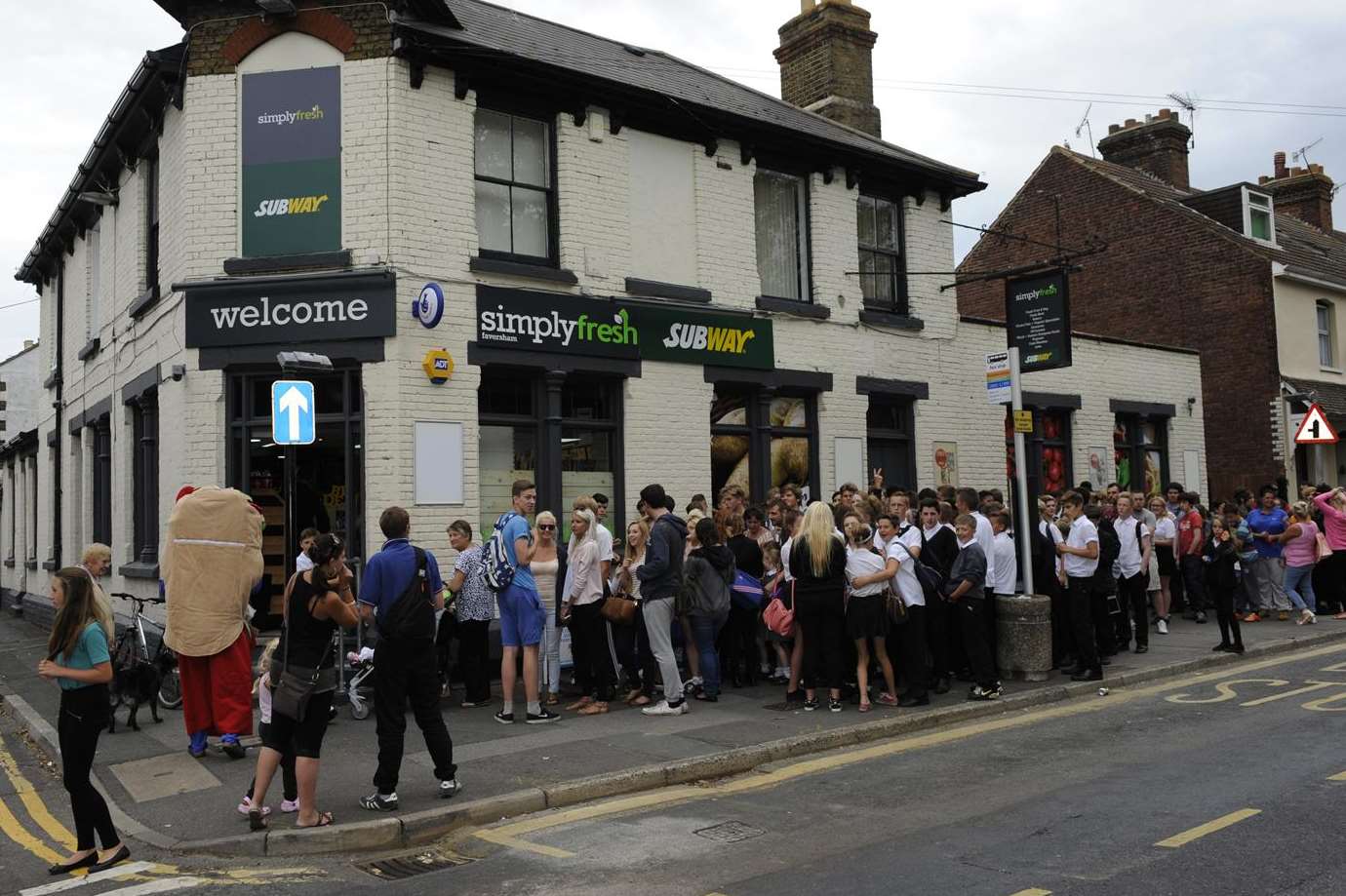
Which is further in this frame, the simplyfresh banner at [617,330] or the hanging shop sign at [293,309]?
the simplyfresh banner at [617,330]

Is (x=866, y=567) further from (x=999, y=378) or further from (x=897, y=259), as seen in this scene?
(x=897, y=259)

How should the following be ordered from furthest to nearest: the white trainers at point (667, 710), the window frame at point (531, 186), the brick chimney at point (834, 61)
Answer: the brick chimney at point (834, 61)
the window frame at point (531, 186)
the white trainers at point (667, 710)

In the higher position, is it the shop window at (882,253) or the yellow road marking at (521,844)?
the shop window at (882,253)

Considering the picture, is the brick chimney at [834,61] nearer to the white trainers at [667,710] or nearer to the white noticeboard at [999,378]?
the white noticeboard at [999,378]

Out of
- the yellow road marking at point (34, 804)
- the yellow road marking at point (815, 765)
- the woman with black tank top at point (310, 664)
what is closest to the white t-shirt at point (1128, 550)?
the yellow road marking at point (815, 765)

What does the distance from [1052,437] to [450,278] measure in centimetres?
1223

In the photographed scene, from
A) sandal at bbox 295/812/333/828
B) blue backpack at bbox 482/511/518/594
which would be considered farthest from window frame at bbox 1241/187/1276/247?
sandal at bbox 295/812/333/828

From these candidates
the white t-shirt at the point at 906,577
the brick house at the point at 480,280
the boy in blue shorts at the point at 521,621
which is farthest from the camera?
the brick house at the point at 480,280

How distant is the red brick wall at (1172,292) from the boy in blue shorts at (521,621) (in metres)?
16.7

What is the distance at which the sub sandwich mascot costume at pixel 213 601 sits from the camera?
847cm

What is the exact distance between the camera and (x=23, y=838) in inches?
Result: 279

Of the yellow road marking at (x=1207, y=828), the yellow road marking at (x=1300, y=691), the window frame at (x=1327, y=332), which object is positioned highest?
the window frame at (x=1327, y=332)

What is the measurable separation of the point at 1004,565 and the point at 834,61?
38.5ft

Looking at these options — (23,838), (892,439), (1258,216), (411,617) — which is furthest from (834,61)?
(23,838)
